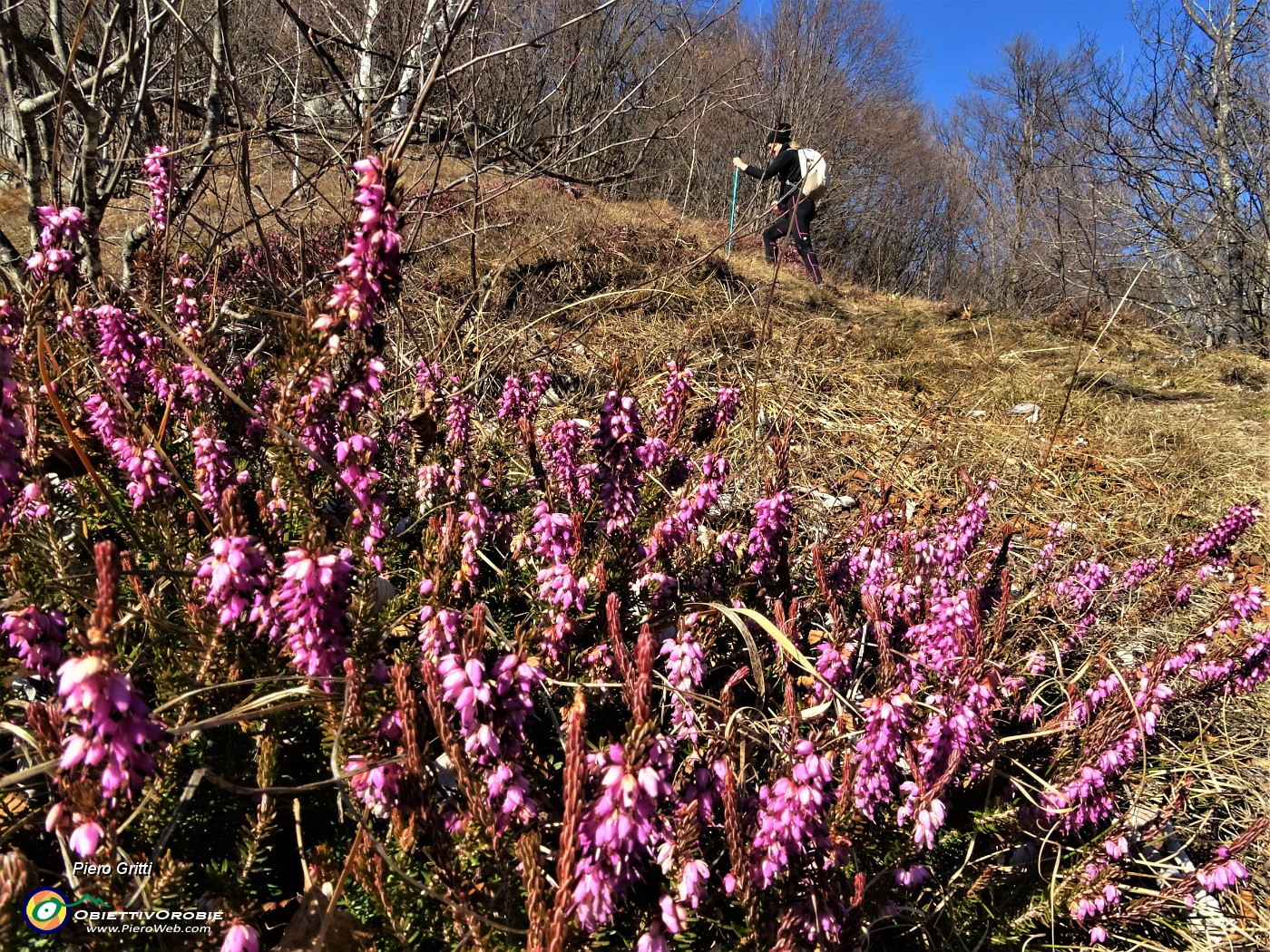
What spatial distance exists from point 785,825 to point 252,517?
2060 mm

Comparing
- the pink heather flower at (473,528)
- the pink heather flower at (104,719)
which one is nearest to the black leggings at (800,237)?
the pink heather flower at (473,528)

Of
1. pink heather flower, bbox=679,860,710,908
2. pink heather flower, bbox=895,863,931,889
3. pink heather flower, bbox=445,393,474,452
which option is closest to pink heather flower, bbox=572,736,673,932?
pink heather flower, bbox=679,860,710,908

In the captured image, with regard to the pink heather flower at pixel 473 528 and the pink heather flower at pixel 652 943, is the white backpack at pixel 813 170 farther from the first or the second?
the pink heather flower at pixel 652 943

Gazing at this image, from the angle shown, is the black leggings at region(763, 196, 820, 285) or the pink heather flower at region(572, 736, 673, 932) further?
the black leggings at region(763, 196, 820, 285)

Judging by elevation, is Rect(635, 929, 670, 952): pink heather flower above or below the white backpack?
below

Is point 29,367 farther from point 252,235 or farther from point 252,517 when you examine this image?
point 252,235

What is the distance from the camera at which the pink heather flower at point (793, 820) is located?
4.76 ft

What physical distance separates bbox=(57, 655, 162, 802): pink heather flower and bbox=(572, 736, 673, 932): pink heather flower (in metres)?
0.71

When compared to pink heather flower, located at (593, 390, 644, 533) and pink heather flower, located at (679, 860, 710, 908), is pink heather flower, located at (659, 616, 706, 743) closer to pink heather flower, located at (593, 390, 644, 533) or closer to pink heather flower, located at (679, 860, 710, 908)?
pink heather flower, located at (679, 860, 710, 908)

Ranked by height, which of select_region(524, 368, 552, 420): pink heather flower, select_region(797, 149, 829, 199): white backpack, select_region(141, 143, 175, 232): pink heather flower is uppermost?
select_region(797, 149, 829, 199): white backpack

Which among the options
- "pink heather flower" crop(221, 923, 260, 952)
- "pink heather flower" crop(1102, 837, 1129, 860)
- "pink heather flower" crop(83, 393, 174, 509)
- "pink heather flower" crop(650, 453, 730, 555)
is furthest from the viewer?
"pink heather flower" crop(650, 453, 730, 555)

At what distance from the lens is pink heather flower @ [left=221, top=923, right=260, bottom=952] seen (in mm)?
1165

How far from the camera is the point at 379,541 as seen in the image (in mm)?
2293

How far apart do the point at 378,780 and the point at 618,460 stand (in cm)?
137
